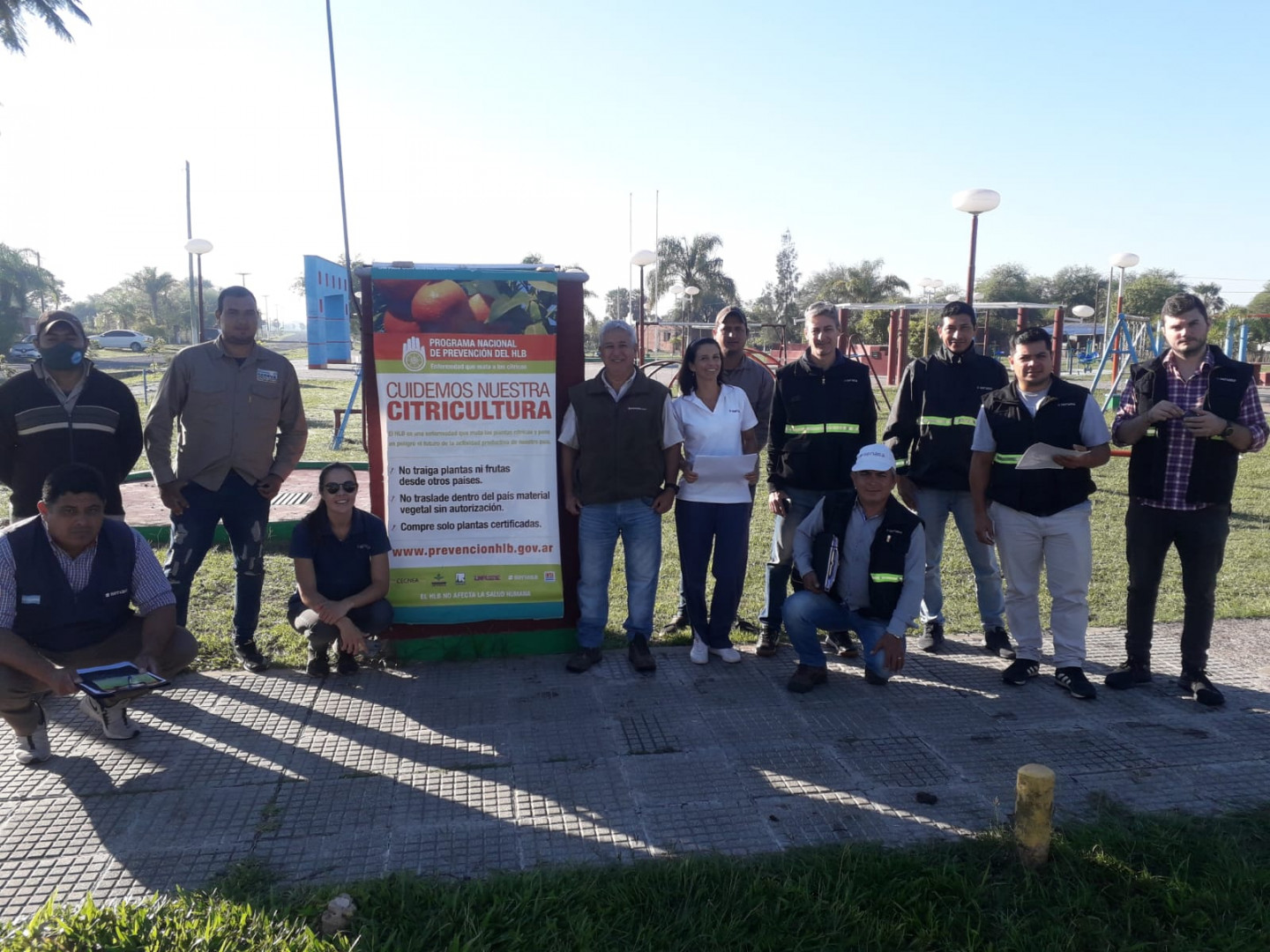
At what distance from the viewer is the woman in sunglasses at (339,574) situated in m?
4.70

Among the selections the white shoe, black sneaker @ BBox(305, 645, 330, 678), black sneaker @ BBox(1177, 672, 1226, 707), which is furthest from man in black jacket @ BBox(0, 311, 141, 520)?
black sneaker @ BBox(1177, 672, 1226, 707)

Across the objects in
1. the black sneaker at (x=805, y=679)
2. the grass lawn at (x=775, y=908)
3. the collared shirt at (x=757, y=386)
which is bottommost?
the grass lawn at (x=775, y=908)

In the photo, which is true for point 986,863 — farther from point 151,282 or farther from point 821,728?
point 151,282

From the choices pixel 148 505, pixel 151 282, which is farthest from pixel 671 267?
pixel 151 282

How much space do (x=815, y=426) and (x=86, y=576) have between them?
361 cm

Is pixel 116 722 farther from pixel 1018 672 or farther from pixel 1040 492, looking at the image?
pixel 1040 492

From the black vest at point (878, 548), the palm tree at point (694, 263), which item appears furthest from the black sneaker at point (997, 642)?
the palm tree at point (694, 263)

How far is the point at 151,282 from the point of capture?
81.0m

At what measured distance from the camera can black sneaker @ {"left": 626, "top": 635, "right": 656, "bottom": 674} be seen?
4961mm

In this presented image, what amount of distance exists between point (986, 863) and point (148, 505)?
8130mm

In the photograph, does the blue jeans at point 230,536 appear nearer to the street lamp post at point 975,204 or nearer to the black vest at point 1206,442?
the black vest at point 1206,442

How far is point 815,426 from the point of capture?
16.7 ft

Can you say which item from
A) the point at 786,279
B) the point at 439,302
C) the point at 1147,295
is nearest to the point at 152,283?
the point at 786,279

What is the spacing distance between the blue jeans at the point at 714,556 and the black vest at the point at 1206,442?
2.03m
